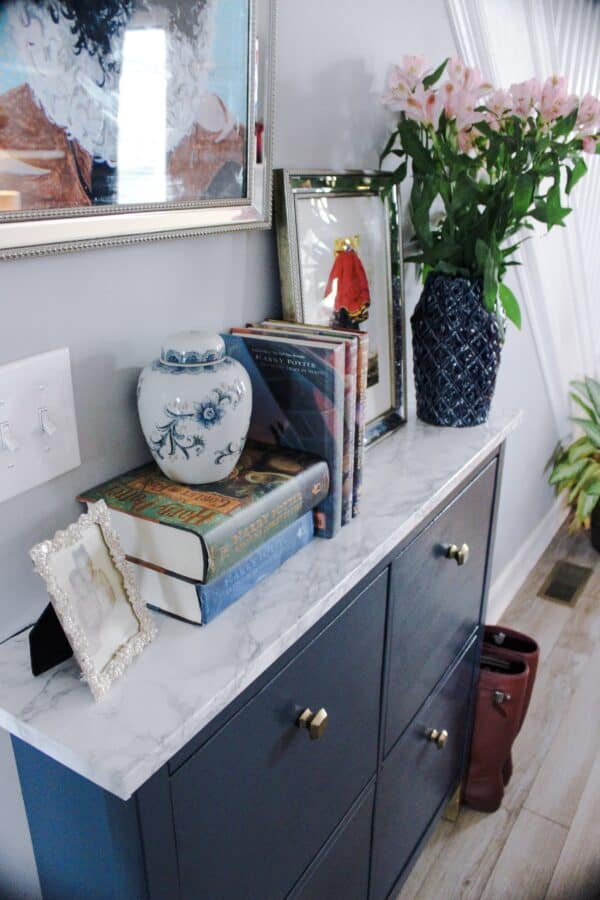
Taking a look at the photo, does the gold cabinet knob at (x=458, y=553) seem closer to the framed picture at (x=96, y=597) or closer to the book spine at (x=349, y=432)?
the book spine at (x=349, y=432)

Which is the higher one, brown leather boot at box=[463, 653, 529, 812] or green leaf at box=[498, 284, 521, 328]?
green leaf at box=[498, 284, 521, 328]

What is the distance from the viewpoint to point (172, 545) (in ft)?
2.42

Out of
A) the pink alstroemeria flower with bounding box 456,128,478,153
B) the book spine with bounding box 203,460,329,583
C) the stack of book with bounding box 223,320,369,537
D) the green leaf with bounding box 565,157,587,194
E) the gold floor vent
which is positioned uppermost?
the pink alstroemeria flower with bounding box 456,128,478,153

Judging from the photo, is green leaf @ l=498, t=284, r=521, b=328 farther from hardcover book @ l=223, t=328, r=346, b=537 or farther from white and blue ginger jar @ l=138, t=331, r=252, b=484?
white and blue ginger jar @ l=138, t=331, r=252, b=484

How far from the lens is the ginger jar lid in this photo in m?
0.79

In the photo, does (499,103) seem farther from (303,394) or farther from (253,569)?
(253,569)

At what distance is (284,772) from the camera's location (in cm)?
85

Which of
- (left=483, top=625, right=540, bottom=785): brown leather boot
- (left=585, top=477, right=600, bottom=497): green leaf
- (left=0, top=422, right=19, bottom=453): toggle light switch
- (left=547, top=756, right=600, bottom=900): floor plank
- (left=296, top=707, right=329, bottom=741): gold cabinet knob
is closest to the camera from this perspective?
(left=0, top=422, right=19, bottom=453): toggle light switch

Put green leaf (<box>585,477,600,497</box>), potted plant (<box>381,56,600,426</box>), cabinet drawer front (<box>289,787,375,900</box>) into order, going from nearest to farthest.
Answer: cabinet drawer front (<box>289,787,375,900</box>)
potted plant (<box>381,56,600,426</box>)
green leaf (<box>585,477,600,497</box>)

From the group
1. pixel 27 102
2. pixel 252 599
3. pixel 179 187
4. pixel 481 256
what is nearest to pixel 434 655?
pixel 252 599

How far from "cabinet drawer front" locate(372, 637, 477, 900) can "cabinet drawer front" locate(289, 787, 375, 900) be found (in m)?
0.03

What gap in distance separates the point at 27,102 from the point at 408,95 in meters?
0.65

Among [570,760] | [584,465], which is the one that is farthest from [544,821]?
[584,465]

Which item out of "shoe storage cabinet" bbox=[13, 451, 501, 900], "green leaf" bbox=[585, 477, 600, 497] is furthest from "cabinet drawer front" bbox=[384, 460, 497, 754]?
"green leaf" bbox=[585, 477, 600, 497]
